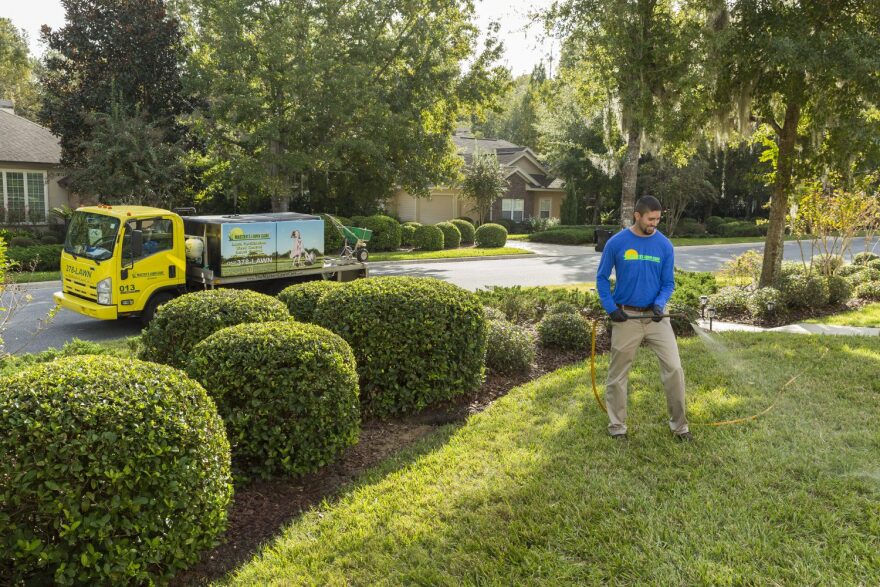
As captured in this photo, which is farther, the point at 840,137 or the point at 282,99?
the point at 282,99

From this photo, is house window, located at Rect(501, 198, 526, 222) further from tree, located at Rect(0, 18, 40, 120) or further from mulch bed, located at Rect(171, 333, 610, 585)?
mulch bed, located at Rect(171, 333, 610, 585)

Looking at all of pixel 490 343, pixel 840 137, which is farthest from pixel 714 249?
pixel 490 343

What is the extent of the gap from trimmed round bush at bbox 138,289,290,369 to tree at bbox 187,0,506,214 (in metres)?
16.9

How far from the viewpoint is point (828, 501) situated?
173 inches

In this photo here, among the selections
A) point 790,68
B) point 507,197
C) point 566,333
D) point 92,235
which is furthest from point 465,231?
point 566,333

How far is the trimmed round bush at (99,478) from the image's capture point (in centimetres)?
309

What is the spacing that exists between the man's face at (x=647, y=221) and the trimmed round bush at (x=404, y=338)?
77.3 inches

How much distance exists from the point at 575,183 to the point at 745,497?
37789 mm

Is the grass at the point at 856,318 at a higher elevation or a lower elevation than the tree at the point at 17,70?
lower

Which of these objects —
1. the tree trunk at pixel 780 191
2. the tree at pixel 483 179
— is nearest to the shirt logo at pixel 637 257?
the tree trunk at pixel 780 191

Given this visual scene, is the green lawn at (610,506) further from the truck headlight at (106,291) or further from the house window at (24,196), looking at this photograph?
the house window at (24,196)

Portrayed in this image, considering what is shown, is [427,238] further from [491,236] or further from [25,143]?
[25,143]

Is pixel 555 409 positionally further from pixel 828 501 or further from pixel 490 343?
pixel 828 501

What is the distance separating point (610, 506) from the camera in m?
4.36
